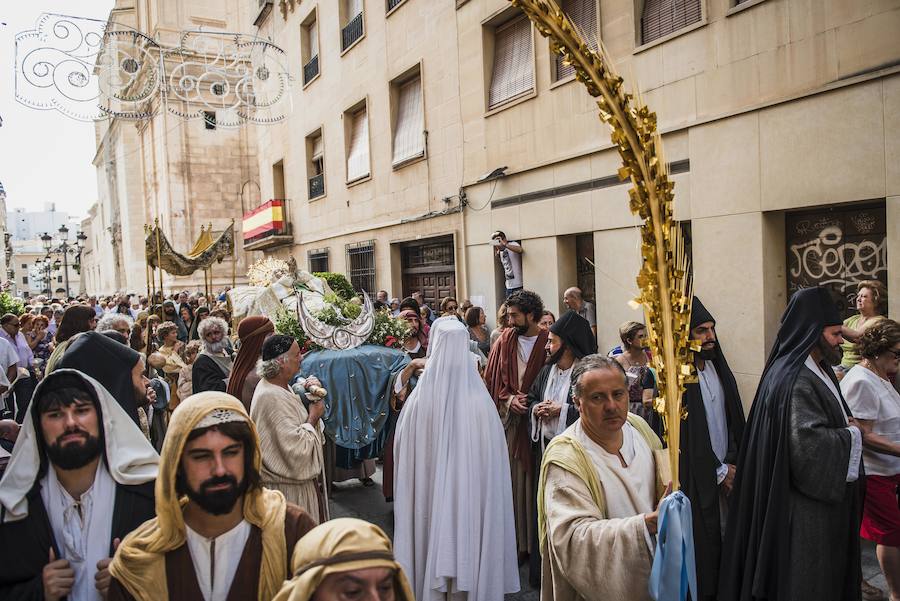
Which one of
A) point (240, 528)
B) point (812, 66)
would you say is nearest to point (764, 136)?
point (812, 66)

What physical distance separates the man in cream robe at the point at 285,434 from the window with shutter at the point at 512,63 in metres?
7.89

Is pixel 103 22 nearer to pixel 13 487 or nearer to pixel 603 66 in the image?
pixel 13 487

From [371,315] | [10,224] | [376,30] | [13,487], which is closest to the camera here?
[13,487]

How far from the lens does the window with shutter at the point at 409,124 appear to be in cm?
1399

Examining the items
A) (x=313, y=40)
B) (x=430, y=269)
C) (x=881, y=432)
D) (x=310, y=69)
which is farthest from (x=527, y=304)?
(x=313, y=40)

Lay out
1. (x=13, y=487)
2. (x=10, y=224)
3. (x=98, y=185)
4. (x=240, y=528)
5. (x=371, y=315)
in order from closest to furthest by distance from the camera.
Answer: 1. (x=240, y=528)
2. (x=13, y=487)
3. (x=371, y=315)
4. (x=98, y=185)
5. (x=10, y=224)

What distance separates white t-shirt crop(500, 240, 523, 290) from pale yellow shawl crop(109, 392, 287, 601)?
29.9ft

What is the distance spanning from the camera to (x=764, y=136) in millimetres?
6902

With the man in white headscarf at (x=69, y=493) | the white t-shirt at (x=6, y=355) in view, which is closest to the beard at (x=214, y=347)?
the white t-shirt at (x=6, y=355)

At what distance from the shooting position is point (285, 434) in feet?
12.4

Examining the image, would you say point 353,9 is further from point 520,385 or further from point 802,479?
point 802,479

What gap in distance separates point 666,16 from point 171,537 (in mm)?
8584

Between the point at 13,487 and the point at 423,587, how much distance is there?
8.91ft

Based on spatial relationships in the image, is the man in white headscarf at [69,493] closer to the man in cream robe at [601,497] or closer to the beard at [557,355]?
the man in cream robe at [601,497]
